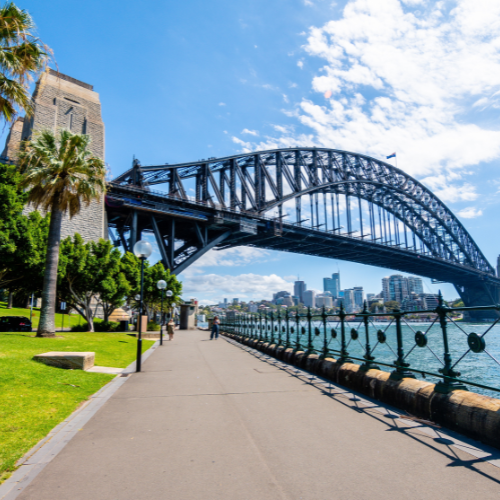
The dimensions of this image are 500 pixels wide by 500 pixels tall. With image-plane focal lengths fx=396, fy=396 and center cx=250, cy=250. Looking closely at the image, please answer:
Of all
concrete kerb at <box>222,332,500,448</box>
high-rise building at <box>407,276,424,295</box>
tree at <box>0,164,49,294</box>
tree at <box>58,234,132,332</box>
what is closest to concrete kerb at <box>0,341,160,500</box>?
concrete kerb at <box>222,332,500,448</box>

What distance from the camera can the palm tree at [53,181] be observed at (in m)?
20.3

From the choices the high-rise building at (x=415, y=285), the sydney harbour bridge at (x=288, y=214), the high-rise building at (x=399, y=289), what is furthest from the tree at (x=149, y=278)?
the high-rise building at (x=415, y=285)

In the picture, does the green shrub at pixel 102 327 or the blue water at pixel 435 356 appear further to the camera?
the green shrub at pixel 102 327

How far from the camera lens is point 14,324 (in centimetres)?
2697

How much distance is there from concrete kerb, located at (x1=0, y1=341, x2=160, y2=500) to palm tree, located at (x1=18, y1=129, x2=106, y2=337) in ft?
46.3

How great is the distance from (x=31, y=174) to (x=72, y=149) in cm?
250

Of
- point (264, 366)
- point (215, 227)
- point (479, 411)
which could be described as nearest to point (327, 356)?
point (264, 366)

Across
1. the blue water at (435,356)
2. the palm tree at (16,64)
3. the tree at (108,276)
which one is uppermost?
the palm tree at (16,64)

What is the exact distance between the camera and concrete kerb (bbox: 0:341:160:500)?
3.86 meters

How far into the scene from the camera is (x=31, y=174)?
68.4ft

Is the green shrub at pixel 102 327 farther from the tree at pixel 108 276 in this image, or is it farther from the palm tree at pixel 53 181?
the palm tree at pixel 53 181

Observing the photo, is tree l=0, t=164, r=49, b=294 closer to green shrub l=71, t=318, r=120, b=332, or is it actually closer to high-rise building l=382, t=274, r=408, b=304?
green shrub l=71, t=318, r=120, b=332

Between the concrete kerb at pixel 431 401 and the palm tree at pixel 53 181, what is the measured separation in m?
16.2

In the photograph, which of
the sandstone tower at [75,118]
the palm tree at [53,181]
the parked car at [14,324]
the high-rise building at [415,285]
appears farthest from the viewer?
the high-rise building at [415,285]
